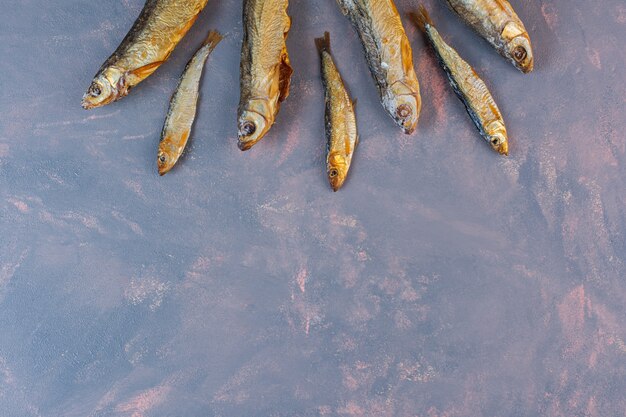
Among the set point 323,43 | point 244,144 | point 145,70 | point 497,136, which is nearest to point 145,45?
point 145,70

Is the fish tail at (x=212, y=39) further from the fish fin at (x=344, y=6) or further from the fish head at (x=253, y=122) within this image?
the fish fin at (x=344, y=6)

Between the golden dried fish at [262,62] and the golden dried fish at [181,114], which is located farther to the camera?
the golden dried fish at [181,114]

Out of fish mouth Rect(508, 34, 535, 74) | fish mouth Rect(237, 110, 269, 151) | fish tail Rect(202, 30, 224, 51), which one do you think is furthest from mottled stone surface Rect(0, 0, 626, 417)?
fish mouth Rect(237, 110, 269, 151)

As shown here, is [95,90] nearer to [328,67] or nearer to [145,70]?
[145,70]

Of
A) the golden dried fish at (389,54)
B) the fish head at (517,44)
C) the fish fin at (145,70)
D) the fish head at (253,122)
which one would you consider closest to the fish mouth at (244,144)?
the fish head at (253,122)

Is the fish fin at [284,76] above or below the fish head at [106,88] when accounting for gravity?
above

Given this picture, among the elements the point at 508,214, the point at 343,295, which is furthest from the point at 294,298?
the point at 508,214

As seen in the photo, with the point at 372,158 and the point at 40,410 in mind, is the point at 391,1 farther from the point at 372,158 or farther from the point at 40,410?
the point at 40,410
